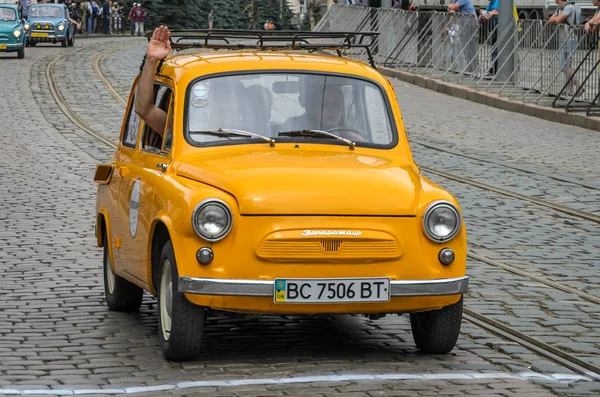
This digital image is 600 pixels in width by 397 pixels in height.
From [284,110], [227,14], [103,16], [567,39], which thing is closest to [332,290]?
[284,110]

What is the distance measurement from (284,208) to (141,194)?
45.8 inches

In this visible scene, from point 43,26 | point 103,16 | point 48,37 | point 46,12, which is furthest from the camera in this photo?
point 103,16

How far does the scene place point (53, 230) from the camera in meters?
12.1

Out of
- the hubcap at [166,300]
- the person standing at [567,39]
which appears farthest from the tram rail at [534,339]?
the person standing at [567,39]

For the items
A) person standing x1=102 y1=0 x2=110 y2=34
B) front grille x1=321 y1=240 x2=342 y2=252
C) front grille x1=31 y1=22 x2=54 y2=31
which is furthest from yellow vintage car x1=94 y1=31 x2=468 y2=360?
person standing x1=102 y1=0 x2=110 y2=34

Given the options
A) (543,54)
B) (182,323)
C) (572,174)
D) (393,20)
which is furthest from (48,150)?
(393,20)

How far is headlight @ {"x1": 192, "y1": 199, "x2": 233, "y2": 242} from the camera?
269 inches

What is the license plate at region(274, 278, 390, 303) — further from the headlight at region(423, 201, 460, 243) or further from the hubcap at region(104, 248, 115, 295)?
the hubcap at region(104, 248, 115, 295)

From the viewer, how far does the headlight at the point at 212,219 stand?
6.83 meters

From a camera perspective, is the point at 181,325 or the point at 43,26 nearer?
the point at 181,325

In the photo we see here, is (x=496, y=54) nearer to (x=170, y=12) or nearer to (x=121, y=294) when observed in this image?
(x=121, y=294)

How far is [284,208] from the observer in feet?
22.6

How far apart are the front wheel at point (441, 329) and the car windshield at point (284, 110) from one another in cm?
117

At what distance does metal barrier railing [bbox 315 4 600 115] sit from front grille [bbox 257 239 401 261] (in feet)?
53.1
